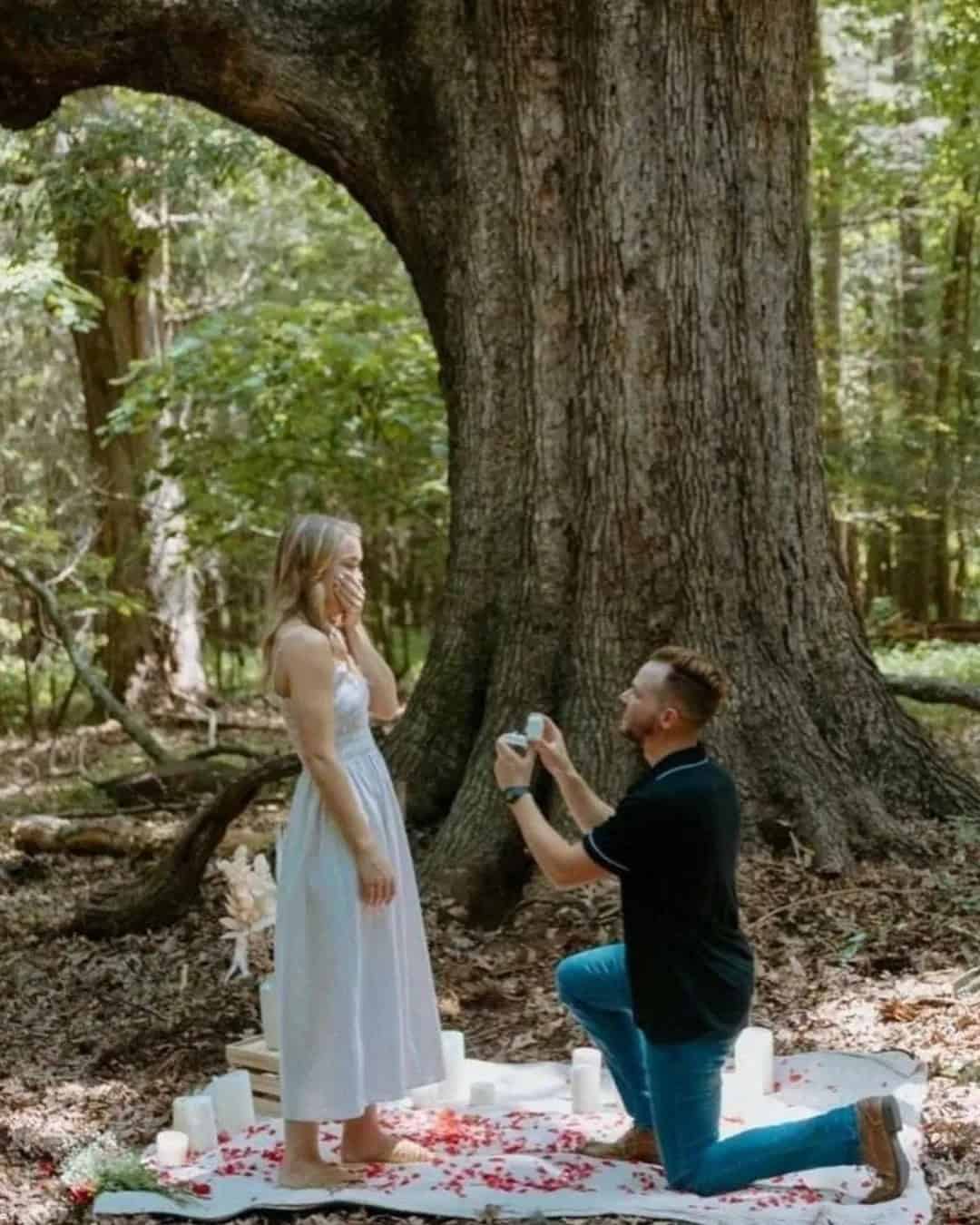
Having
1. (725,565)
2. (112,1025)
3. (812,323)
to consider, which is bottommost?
(112,1025)

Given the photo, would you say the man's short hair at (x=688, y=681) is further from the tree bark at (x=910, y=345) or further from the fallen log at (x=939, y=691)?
the tree bark at (x=910, y=345)

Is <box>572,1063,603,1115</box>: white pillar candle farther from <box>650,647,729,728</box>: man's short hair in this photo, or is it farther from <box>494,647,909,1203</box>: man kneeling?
<box>650,647,729,728</box>: man's short hair

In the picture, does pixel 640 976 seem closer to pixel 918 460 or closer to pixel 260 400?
pixel 260 400

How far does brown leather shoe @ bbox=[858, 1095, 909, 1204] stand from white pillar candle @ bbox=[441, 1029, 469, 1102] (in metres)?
1.48

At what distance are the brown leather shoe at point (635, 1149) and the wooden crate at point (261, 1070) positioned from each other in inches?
42.5

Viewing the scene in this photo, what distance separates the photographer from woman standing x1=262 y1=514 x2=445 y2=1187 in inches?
172

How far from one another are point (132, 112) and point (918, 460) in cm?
912

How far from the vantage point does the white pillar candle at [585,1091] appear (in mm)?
4992

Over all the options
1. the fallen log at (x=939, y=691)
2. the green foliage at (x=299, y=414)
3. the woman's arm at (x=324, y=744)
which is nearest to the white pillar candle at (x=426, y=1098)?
the woman's arm at (x=324, y=744)

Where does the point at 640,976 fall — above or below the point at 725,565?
below

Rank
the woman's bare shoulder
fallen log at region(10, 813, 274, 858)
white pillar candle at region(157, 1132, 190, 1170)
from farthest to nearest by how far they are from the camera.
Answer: fallen log at region(10, 813, 274, 858) < white pillar candle at region(157, 1132, 190, 1170) < the woman's bare shoulder

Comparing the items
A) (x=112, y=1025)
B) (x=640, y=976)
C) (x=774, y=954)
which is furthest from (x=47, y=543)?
(x=640, y=976)

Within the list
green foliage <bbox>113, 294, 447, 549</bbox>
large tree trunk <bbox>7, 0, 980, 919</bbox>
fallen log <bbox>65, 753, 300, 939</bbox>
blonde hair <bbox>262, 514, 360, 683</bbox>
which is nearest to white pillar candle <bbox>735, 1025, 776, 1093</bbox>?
large tree trunk <bbox>7, 0, 980, 919</bbox>

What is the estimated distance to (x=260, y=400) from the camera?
466 inches
